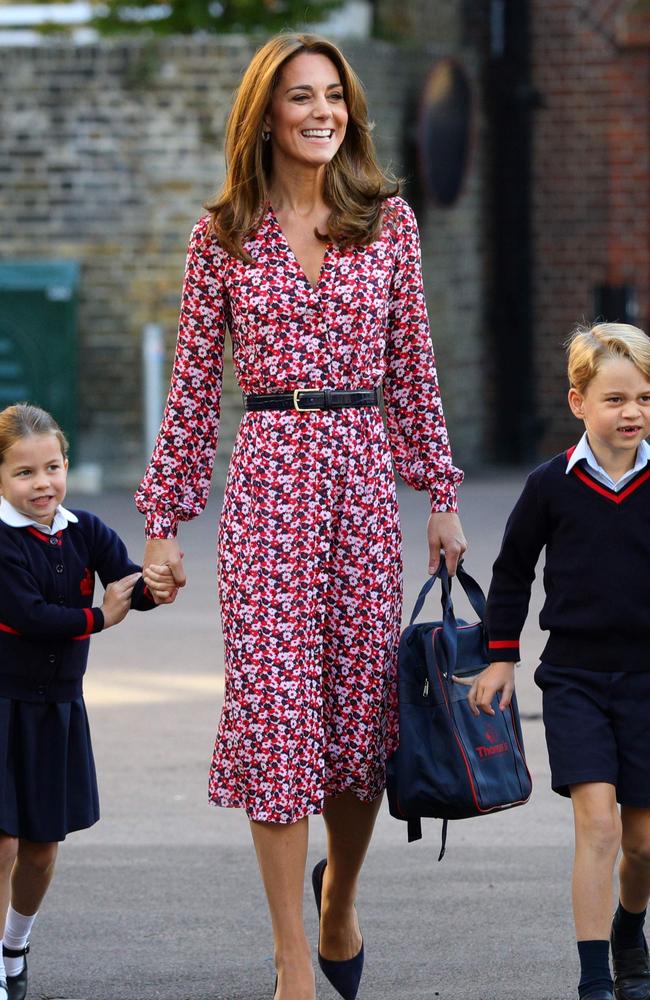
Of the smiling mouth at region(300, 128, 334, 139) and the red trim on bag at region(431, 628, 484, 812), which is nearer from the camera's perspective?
the red trim on bag at region(431, 628, 484, 812)

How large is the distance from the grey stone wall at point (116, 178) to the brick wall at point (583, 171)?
8.27 ft

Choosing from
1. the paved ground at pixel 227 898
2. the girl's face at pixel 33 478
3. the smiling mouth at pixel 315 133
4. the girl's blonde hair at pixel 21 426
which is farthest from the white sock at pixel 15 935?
the smiling mouth at pixel 315 133

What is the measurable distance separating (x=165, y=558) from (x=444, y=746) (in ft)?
2.37

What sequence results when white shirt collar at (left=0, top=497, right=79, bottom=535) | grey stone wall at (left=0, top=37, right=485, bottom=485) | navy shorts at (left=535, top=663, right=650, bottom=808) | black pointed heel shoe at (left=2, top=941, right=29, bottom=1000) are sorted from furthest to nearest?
grey stone wall at (left=0, top=37, right=485, bottom=485)
black pointed heel shoe at (left=2, top=941, right=29, bottom=1000)
white shirt collar at (left=0, top=497, right=79, bottom=535)
navy shorts at (left=535, top=663, right=650, bottom=808)

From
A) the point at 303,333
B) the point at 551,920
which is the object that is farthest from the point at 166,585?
the point at 551,920

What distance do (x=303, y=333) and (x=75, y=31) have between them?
1421 cm

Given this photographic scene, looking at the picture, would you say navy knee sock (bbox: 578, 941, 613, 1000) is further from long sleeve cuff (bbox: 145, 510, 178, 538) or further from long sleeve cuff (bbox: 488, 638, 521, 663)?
long sleeve cuff (bbox: 145, 510, 178, 538)

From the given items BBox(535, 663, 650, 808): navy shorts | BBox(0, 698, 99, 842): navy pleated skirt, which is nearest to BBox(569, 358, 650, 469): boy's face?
BBox(535, 663, 650, 808): navy shorts

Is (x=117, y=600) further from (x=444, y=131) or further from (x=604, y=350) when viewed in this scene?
(x=444, y=131)

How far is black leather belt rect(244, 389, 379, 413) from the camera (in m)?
4.18

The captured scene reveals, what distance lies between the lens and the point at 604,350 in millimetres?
Answer: 4211

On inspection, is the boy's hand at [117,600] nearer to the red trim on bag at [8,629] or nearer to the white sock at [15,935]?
the red trim on bag at [8,629]

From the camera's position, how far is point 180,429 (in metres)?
4.30

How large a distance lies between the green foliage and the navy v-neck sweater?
39.0ft
